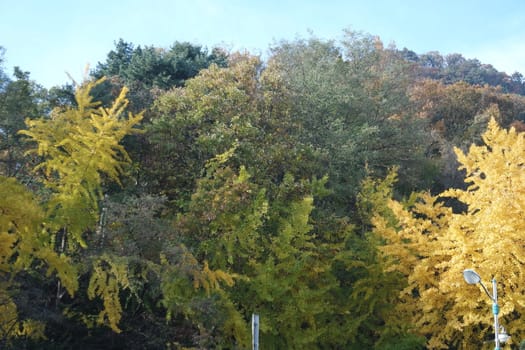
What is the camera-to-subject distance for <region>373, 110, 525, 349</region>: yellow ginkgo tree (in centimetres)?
1720

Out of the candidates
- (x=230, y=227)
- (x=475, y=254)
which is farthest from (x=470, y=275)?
(x=230, y=227)

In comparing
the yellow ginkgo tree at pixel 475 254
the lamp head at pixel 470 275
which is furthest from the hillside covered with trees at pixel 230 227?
the lamp head at pixel 470 275

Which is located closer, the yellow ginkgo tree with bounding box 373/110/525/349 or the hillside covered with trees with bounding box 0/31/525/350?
the hillside covered with trees with bounding box 0/31/525/350

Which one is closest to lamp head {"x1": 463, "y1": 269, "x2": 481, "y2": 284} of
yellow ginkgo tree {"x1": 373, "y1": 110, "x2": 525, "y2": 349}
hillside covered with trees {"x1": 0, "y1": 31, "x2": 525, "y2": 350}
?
yellow ginkgo tree {"x1": 373, "y1": 110, "x2": 525, "y2": 349}

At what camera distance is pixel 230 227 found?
1791cm

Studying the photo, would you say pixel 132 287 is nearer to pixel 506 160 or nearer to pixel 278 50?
pixel 506 160

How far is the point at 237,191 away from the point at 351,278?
20.1ft

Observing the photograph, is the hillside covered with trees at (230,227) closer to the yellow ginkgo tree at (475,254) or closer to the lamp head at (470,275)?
the yellow ginkgo tree at (475,254)

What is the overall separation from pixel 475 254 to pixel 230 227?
6837 millimetres

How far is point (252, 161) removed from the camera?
20547 millimetres

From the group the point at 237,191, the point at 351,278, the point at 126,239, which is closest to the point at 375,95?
the point at 351,278

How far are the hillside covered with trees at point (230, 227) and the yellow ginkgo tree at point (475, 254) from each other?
60mm

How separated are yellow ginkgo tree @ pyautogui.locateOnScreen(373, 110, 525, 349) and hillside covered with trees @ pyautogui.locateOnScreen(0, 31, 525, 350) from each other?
60mm

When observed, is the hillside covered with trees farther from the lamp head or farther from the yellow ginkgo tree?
the lamp head
